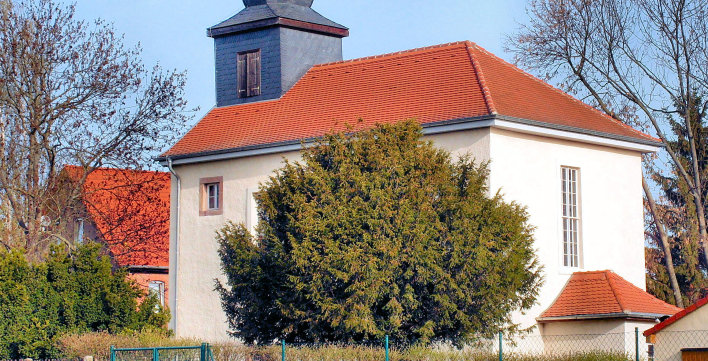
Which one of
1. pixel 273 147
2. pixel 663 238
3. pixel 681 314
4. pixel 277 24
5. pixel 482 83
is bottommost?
pixel 681 314

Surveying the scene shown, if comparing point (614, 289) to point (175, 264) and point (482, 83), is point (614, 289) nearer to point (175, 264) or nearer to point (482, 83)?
point (482, 83)

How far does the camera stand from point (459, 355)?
1927 centimetres

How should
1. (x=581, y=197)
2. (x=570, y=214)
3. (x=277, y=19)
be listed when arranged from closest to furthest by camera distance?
(x=570, y=214)
(x=581, y=197)
(x=277, y=19)

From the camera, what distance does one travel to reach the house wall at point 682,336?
65.6 feet

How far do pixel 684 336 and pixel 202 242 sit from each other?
14007mm

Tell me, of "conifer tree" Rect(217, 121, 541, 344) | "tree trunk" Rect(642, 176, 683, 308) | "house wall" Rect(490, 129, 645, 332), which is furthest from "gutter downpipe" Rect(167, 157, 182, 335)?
"tree trunk" Rect(642, 176, 683, 308)

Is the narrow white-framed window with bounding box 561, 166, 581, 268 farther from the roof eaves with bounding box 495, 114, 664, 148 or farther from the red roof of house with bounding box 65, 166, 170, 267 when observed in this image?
the red roof of house with bounding box 65, 166, 170, 267

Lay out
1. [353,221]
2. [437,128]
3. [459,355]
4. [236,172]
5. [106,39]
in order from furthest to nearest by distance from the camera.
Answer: [106,39], [236,172], [437,128], [353,221], [459,355]

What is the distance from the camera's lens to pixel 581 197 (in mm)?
26938

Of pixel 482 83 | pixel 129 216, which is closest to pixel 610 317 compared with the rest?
pixel 482 83

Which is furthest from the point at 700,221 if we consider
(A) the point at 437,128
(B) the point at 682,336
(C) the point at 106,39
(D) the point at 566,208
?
(C) the point at 106,39

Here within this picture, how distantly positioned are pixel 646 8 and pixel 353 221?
1832 cm

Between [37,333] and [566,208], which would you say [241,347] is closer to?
[37,333]

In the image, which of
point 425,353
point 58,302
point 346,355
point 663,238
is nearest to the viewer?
point 346,355
